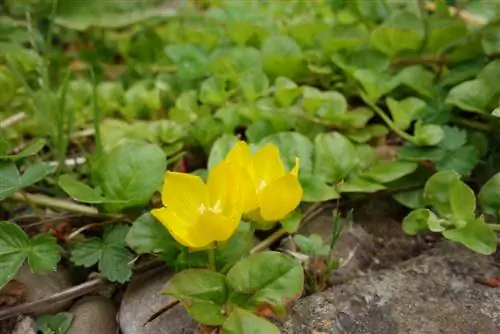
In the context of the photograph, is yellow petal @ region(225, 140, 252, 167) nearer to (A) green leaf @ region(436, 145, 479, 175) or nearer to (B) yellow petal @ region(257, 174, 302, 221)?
(B) yellow petal @ region(257, 174, 302, 221)

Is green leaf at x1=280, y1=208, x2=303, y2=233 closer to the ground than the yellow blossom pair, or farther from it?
closer to the ground

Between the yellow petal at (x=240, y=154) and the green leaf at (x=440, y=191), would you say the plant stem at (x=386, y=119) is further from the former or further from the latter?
the yellow petal at (x=240, y=154)

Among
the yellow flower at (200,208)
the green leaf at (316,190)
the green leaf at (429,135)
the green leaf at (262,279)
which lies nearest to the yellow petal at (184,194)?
the yellow flower at (200,208)

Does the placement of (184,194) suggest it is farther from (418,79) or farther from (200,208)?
(418,79)

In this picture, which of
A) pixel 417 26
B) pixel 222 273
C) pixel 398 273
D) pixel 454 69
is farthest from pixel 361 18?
pixel 222 273

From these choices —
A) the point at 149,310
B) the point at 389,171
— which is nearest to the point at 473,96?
the point at 389,171

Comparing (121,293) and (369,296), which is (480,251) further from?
(121,293)

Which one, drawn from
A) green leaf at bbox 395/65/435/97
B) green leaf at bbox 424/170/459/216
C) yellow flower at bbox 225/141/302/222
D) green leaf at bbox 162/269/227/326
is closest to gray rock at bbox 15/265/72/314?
green leaf at bbox 162/269/227/326
